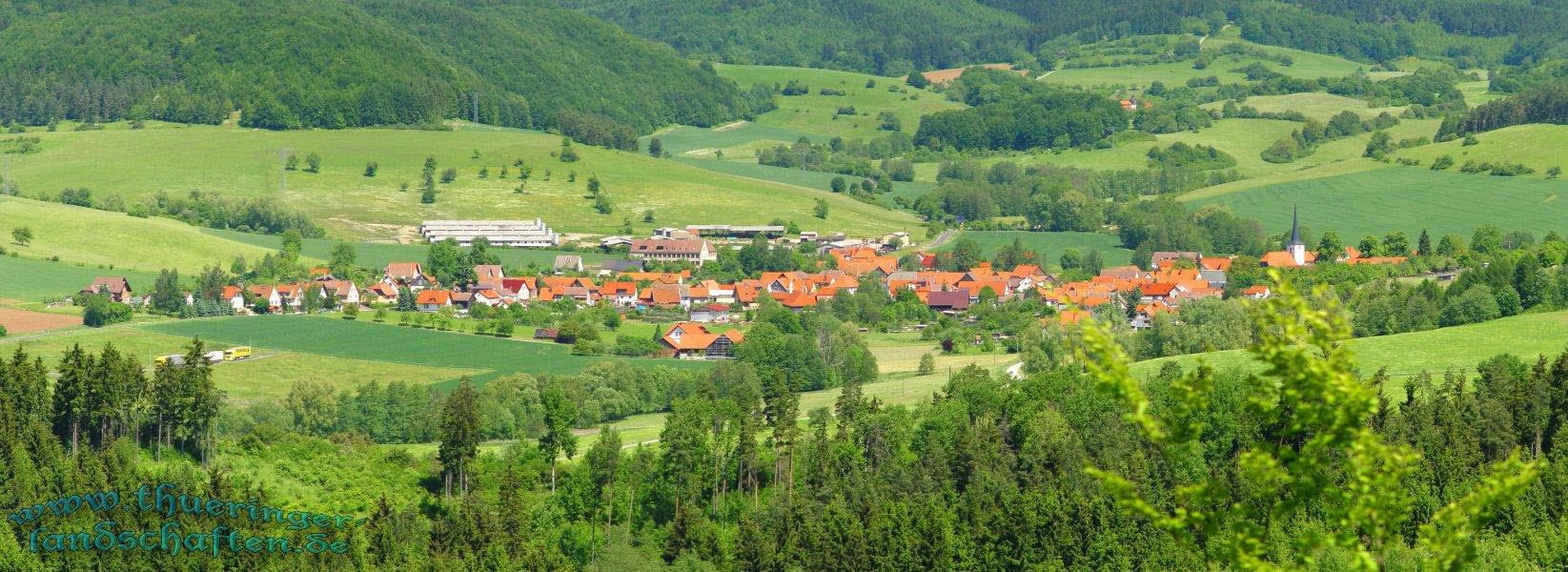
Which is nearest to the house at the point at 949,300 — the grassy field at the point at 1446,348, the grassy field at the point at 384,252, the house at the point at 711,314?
the house at the point at 711,314

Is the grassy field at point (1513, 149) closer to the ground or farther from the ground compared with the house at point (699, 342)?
farther from the ground

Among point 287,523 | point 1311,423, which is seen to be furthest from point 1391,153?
point 1311,423

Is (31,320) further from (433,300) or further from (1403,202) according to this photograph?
(1403,202)

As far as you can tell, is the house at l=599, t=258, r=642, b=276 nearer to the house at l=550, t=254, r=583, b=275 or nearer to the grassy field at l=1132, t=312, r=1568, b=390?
the house at l=550, t=254, r=583, b=275

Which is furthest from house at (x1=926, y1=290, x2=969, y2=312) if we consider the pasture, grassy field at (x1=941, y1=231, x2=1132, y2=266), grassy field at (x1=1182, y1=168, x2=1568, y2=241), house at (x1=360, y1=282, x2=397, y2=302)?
the pasture

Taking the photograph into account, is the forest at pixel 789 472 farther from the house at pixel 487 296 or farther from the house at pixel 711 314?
the house at pixel 487 296

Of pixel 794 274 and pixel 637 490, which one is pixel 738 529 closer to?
pixel 637 490

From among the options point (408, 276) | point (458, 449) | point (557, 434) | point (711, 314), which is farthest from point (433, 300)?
point (458, 449)

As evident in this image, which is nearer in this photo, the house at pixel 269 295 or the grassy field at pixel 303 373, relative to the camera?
the grassy field at pixel 303 373
